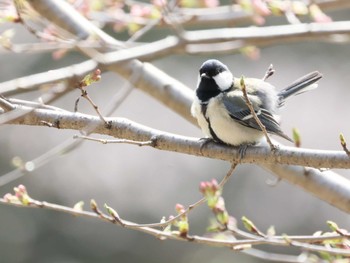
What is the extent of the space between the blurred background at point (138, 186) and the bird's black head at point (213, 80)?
9.89 feet

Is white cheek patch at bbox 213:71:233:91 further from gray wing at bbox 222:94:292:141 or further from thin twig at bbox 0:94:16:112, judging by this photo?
thin twig at bbox 0:94:16:112

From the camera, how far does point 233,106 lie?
2.97m

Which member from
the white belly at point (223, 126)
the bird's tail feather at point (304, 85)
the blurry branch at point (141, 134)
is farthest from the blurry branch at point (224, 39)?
the bird's tail feather at point (304, 85)

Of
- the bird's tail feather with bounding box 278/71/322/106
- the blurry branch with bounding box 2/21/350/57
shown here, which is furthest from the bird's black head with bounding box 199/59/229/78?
the blurry branch with bounding box 2/21/350/57

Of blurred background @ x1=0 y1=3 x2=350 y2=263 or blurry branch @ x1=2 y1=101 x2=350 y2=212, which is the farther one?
blurred background @ x1=0 y1=3 x2=350 y2=263

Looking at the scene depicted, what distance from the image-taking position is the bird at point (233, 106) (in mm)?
2824

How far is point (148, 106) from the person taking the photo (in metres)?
6.94

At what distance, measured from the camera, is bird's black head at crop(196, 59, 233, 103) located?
3047mm

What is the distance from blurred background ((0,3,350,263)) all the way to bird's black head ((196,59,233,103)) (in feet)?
9.89

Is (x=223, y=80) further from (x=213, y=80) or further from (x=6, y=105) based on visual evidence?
(x=6, y=105)

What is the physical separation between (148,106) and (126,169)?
745 mm

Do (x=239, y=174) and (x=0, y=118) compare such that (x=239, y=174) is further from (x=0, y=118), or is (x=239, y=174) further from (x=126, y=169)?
(x=0, y=118)

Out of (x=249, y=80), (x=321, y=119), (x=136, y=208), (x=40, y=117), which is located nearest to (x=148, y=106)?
(x=136, y=208)

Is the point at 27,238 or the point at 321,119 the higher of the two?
the point at 321,119
